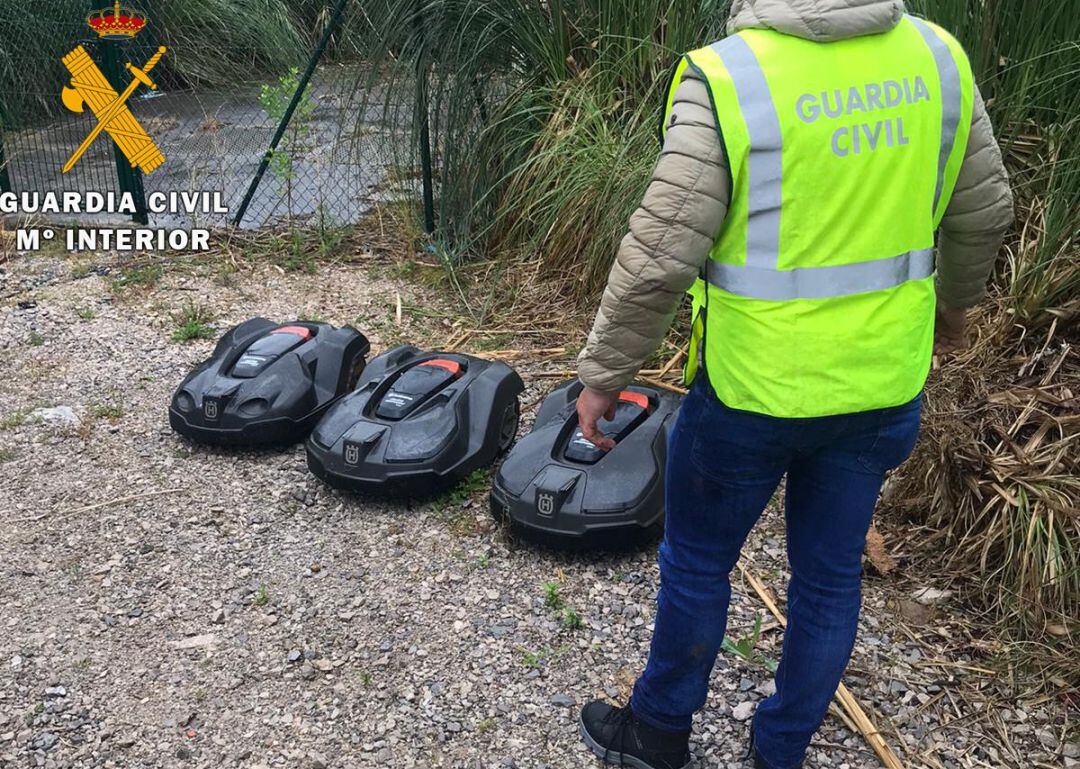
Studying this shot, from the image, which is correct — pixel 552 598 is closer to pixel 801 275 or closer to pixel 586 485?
pixel 586 485

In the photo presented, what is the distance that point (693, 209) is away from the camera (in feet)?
6.19

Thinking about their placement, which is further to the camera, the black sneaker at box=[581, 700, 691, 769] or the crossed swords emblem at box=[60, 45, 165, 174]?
the crossed swords emblem at box=[60, 45, 165, 174]

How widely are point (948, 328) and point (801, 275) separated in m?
0.78

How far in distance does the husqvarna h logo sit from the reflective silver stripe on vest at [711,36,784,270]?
1962mm

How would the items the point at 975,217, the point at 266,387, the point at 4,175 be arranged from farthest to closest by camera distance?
the point at 4,175 → the point at 266,387 → the point at 975,217

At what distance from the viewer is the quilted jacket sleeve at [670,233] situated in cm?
187

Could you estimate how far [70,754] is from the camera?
2.66m

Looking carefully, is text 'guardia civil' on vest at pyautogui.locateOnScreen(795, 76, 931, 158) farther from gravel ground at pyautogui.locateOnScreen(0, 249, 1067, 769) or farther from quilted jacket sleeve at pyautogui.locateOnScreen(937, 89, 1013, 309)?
gravel ground at pyautogui.locateOnScreen(0, 249, 1067, 769)

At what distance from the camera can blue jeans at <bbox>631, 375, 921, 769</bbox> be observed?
210 cm

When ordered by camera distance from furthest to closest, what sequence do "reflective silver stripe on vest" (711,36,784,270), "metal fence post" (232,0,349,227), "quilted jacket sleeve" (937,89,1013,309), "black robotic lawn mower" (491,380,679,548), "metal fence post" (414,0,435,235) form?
"metal fence post" (232,0,349,227), "metal fence post" (414,0,435,235), "black robotic lawn mower" (491,380,679,548), "quilted jacket sleeve" (937,89,1013,309), "reflective silver stripe on vest" (711,36,784,270)

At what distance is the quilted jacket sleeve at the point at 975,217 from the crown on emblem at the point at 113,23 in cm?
529

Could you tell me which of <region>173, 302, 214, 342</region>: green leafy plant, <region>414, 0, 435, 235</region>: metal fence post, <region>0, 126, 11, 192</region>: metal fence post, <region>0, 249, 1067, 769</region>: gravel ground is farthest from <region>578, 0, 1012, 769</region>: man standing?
<region>0, 126, 11, 192</region>: metal fence post

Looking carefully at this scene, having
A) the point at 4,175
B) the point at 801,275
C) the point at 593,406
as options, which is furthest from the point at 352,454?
the point at 4,175

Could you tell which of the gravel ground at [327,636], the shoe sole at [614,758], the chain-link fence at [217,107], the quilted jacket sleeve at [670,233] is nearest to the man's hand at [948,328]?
the quilted jacket sleeve at [670,233]
